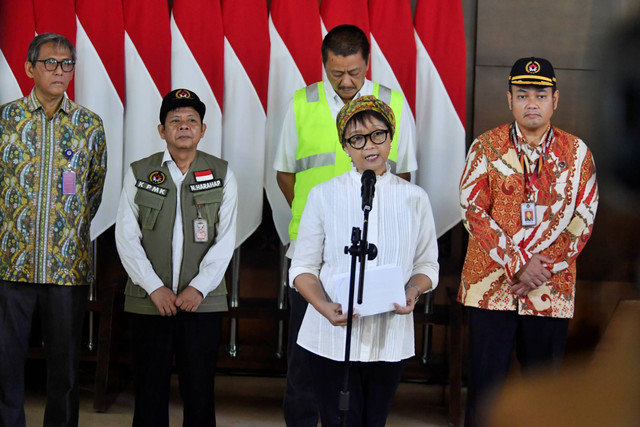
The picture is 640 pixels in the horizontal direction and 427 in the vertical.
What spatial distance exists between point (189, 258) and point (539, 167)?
135cm

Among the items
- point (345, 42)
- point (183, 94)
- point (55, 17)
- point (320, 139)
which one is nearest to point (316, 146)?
point (320, 139)

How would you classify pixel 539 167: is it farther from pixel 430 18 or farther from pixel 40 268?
pixel 40 268

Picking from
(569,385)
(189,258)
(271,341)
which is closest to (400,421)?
(271,341)

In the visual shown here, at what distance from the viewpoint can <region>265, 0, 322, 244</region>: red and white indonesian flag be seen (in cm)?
357

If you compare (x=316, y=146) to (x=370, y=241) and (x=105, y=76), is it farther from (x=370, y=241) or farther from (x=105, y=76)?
(x=105, y=76)

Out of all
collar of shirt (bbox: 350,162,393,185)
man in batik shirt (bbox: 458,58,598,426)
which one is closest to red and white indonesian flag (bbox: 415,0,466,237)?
man in batik shirt (bbox: 458,58,598,426)

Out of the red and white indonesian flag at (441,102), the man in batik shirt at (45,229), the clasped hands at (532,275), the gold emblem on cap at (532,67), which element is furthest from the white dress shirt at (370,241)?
the red and white indonesian flag at (441,102)

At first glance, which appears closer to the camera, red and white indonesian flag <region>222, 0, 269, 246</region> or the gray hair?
the gray hair

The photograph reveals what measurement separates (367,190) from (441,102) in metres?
1.67

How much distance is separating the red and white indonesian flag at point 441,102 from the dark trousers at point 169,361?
3.88 feet

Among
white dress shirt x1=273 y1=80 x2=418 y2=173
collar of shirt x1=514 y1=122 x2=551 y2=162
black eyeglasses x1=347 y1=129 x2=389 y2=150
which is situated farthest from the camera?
white dress shirt x1=273 y1=80 x2=418 y2=173

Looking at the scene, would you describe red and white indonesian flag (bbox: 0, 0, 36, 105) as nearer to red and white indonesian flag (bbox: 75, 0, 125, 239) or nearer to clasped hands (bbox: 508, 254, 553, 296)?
Answer: red and white indonesian flag (bbox: 75, 0, 125, 239)

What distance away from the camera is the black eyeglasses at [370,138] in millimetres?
2281

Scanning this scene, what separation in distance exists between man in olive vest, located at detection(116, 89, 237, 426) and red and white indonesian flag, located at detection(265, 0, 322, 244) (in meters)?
0.57
